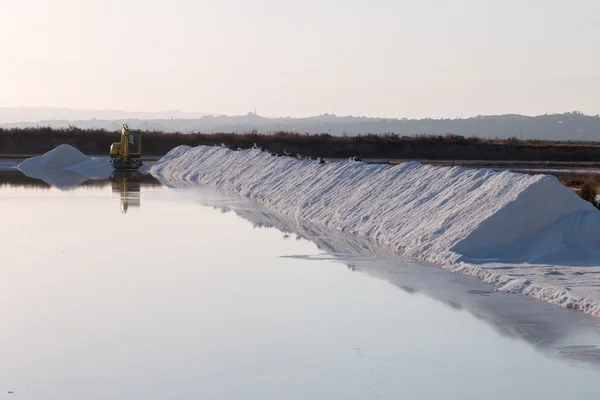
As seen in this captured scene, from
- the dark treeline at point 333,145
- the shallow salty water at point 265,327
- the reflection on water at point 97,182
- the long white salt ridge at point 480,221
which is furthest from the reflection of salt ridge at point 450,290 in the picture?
the dark treeline at point 333,145

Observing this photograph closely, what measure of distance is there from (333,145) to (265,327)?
55116 mm

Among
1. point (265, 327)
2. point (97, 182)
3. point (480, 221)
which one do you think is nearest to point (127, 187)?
point (97, 182)

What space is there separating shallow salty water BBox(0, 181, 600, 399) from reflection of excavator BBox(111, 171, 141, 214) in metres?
8.14

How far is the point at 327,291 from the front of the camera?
1386 cm

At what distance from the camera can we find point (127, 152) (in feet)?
149

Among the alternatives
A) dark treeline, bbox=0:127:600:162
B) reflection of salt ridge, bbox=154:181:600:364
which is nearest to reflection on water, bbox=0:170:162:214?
reflection of salt ridge, bbox=154:181:600:364

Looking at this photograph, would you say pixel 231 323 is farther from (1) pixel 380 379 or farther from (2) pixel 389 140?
(2) pixel 389 140

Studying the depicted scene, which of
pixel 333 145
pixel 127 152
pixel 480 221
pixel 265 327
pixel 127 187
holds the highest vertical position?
pixel 333 145

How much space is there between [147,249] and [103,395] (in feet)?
31.0

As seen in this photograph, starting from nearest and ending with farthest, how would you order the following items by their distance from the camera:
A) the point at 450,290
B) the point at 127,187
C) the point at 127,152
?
1. the point at 450,290
2. the point at 127,187
3. the point at 127,152

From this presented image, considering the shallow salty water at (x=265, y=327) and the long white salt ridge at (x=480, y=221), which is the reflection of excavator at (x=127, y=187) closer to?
the long white salt ridge at (x=480, y=221)

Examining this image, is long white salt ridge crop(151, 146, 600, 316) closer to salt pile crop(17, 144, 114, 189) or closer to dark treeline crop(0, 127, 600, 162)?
salt pile crop(17, 144, 114, 189)

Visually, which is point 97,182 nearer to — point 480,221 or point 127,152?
point 127,152

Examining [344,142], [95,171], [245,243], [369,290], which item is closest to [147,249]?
[245,243]
